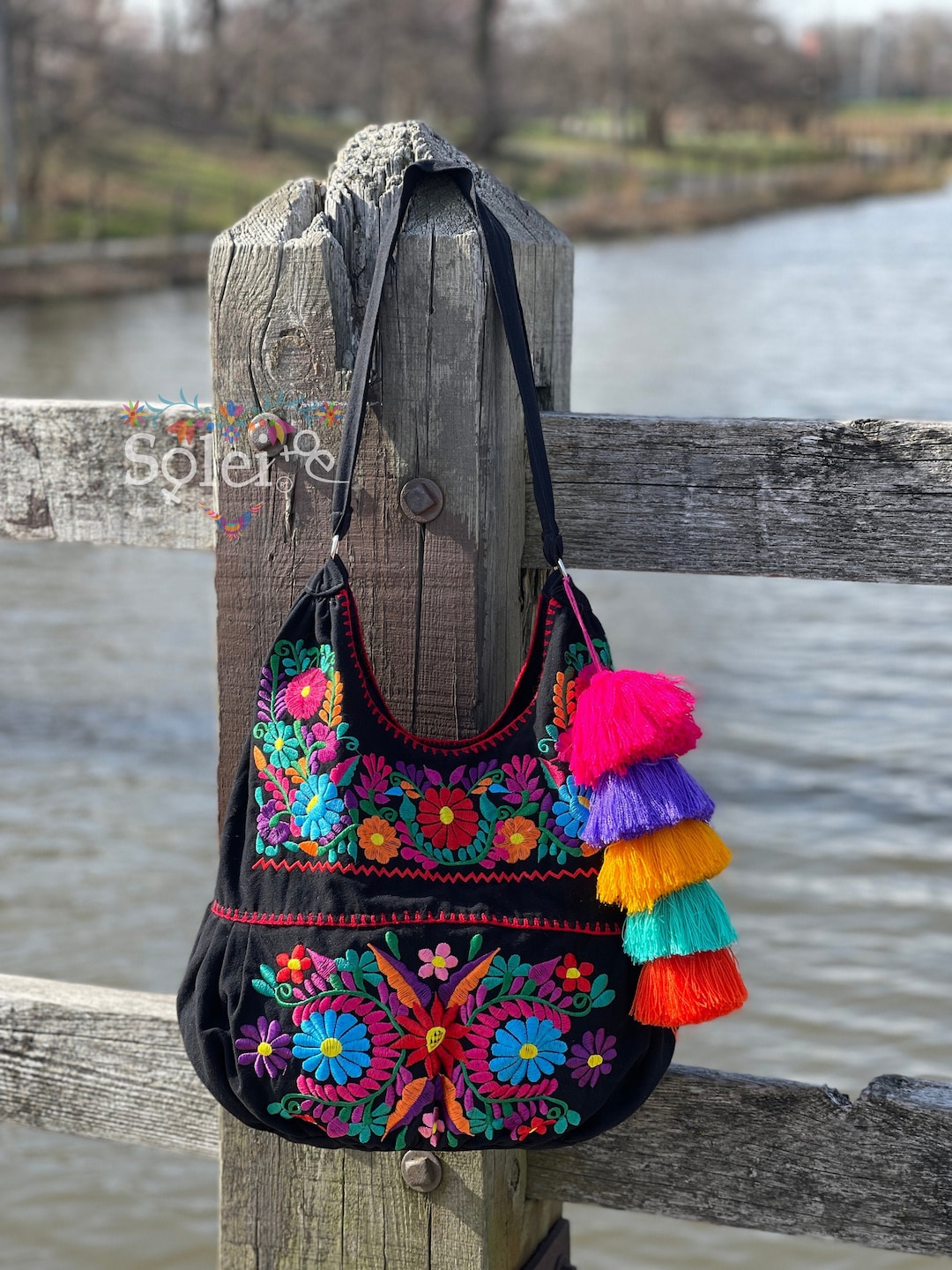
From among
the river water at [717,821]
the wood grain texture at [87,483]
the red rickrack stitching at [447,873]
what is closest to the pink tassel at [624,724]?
the red rickrack stitching at [447,873]

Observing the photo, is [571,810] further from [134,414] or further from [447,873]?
[134,414]

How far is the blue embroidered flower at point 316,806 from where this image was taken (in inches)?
58.7

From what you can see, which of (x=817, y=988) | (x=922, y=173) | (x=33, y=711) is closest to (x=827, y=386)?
(x=33, y=711)

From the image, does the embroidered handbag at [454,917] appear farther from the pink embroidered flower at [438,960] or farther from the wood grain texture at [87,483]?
the wood grain texture at [87,483]

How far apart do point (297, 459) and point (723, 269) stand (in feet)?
77.8

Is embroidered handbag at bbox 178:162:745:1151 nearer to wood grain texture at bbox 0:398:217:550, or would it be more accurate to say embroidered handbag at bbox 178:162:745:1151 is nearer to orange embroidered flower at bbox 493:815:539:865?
orange embroidered flower at bbox 493:815:539:865

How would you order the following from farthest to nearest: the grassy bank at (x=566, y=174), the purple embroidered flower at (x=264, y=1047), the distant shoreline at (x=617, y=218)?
the grassy bank at (x=566, y=174) → the distant shoreline at (x=617, y=218) → the purple embroidered flower at (x=264, y=1047)

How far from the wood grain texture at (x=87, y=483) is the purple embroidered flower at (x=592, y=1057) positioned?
0.77 meters

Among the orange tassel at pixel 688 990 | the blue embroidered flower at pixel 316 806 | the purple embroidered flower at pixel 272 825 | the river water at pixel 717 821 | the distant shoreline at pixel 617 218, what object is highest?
the distant shoreline at pixel 617 218

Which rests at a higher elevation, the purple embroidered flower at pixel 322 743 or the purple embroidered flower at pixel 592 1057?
the purple embroidered flower at pixel 322 743

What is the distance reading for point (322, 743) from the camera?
1.50 metres

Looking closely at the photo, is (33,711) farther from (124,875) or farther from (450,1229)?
(450,1229)

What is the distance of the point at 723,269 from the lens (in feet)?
79.5

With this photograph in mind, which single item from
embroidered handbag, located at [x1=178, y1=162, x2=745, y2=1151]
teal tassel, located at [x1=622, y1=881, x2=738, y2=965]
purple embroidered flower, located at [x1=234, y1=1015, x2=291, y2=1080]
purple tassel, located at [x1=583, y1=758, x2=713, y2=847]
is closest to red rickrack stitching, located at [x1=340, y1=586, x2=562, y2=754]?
embroidered handbag, located at [x1=178, y1=162, x2=745, y2=1151]
